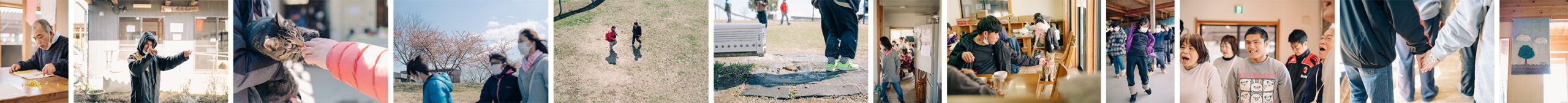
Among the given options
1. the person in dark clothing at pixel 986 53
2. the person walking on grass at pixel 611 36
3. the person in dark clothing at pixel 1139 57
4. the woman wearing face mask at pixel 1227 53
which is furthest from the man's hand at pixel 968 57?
the person walking on grass at pixel 611 36

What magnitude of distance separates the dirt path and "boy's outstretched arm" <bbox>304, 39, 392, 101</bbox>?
2.41ft

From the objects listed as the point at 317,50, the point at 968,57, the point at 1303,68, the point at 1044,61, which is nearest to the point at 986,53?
the point at 968,57

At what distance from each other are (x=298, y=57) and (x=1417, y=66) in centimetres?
483

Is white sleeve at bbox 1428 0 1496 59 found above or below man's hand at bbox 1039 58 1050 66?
above

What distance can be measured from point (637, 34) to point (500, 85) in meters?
0.64

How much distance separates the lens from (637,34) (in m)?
3.41

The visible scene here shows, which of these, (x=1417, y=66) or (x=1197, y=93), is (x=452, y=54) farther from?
(x=1417, y=66)

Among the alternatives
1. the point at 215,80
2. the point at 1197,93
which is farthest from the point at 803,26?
the point at 215,80

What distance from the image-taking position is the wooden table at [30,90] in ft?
11.2

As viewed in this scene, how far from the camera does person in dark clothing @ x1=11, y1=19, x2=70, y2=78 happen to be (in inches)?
132

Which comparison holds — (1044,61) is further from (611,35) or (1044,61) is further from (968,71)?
(611,35)

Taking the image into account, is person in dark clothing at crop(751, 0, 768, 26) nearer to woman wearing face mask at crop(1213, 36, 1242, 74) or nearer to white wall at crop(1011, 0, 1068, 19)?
white wall at crop(1011, 0, 1068, 19)

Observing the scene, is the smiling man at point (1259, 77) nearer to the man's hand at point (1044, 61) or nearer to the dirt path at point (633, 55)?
the man's hand at point (1044, 61)

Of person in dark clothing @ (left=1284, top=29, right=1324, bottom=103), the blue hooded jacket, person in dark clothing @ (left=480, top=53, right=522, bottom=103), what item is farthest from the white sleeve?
the blue hooded jacket
